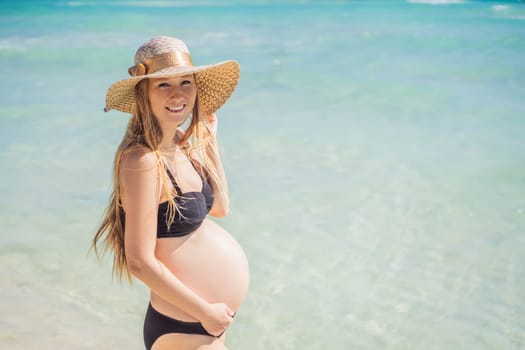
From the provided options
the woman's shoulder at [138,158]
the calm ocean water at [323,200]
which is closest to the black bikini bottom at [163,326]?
the woman's shoulder at [138,158]

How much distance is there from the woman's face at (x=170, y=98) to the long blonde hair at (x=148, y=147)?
0.09 ft

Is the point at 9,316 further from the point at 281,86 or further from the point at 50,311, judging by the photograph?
the point at 281,86

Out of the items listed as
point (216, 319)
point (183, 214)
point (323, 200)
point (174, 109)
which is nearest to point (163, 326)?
point (216, 319)

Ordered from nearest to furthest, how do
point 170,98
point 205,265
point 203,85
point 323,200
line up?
point 170,98
point 205,265
point 203,85
point 323,200

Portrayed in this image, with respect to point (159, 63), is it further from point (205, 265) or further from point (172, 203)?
point (205, 265)

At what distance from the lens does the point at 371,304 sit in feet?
13.9

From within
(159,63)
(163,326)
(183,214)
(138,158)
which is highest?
(159,63)

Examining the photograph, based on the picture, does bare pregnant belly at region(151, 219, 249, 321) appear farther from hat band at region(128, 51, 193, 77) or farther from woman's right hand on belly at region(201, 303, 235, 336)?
hat band at region(128, 51, 193, 77)

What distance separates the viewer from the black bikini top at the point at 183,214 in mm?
2090

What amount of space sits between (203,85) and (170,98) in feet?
1.19

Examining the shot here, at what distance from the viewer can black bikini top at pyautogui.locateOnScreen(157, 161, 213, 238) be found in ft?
6.86

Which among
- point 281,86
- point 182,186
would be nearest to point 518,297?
point 182,186

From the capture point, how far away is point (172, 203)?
2.04 m

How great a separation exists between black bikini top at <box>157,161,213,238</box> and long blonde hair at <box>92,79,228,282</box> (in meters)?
0.03
